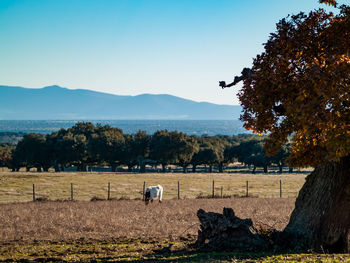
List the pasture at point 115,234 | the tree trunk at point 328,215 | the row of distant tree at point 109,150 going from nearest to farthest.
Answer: the pasture at point 115,234 → the tree trunk at point 328,215 → the row of distant tree at point 109,150

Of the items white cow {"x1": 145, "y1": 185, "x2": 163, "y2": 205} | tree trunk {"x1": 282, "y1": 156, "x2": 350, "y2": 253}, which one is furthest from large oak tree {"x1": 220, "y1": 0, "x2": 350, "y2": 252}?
white cow {"x1": 145, "y1": 185, "x2": 163, "y2": 205}

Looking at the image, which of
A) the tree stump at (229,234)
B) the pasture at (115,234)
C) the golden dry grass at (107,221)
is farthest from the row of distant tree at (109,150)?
the tree stump at (229,234)

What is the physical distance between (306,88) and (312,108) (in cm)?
75

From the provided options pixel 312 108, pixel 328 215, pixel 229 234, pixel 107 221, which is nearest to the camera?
pixel 312 108

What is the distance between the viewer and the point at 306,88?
11016 mm

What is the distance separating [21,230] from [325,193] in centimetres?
1457

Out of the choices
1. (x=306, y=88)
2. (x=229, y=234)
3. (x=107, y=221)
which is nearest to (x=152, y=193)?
(x=107, y=221)

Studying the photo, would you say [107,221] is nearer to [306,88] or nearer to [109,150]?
[306,88]

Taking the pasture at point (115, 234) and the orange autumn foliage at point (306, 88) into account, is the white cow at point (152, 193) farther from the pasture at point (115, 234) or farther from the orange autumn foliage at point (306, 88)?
the orange autumn foliage at point (306, 88)

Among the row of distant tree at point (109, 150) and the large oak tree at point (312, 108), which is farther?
the row of distant tree at point (109, 150)

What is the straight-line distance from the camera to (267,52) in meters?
12.4

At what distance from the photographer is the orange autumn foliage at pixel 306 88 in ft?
34.9

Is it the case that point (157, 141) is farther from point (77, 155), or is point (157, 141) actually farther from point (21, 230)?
point (21, 230)

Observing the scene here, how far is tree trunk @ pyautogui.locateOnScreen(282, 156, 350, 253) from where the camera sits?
13070 mm
